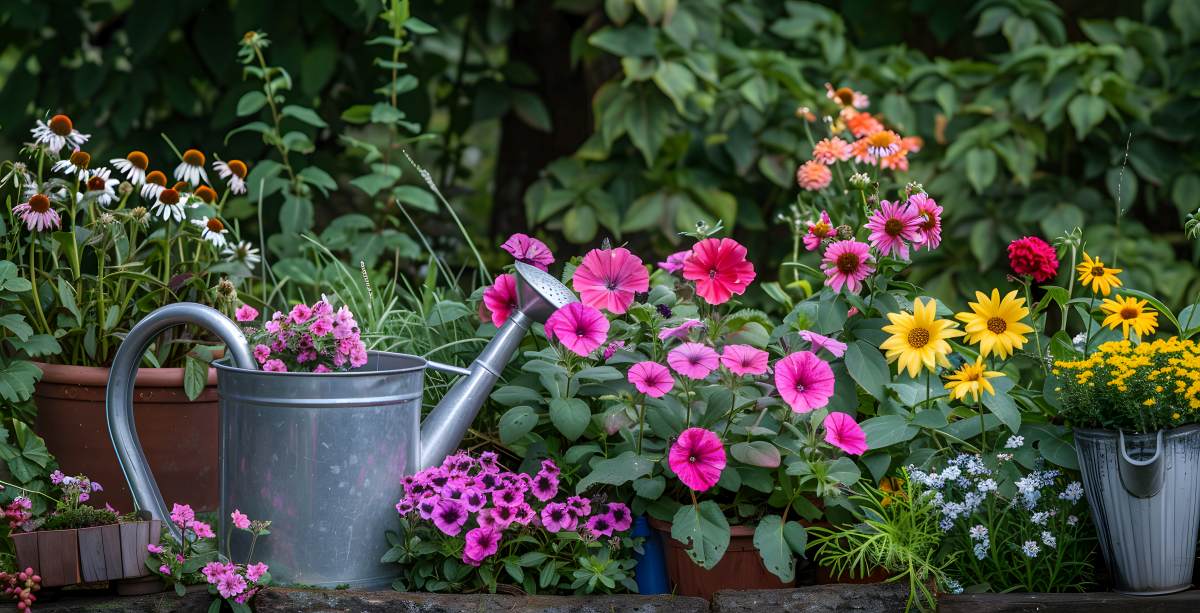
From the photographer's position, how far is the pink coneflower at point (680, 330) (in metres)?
1.63

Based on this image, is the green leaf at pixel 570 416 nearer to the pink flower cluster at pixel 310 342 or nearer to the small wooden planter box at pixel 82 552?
the pink flower cluster at pixel 310 342

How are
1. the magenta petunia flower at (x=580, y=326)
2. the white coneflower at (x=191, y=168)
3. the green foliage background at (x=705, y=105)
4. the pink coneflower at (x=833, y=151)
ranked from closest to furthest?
the magenta petunia flower at (x=580, y=326)
the white coneflower at (x=191, y=168)
the pink coneflower at (x=833, y=151)
the green foliage background at (x=705, y=105)

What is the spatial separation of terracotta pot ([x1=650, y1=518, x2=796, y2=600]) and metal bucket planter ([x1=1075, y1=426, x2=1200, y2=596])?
1.46 ft

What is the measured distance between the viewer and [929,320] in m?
1.57

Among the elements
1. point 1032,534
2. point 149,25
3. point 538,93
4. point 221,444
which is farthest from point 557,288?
point 538,93

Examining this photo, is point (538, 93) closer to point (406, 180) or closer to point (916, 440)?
point (406, 180)

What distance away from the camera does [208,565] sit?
1474mm

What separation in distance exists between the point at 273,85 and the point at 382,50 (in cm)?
69

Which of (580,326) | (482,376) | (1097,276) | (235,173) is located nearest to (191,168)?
(235,173)

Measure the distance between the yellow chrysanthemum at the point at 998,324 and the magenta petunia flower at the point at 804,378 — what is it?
224mm

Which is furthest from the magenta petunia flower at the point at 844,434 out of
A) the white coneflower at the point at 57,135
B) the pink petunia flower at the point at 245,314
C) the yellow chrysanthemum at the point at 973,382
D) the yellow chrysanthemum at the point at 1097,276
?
the white coneflower at the point at 57,135

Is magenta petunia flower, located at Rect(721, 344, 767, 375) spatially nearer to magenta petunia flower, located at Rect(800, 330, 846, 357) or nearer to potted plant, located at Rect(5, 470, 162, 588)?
magenta petunia flower, located at Rect(800, 330, 846, 357)

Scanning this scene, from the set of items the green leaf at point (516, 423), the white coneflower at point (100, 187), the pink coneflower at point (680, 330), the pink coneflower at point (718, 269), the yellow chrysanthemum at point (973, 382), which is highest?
the white coneflower at point (100, 187)

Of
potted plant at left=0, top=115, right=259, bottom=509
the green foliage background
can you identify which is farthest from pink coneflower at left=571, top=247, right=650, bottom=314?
the green foliage background
